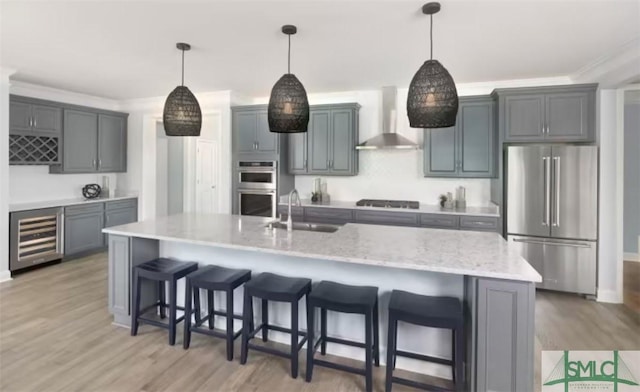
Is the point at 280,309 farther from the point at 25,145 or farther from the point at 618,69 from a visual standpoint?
the point at 25,145

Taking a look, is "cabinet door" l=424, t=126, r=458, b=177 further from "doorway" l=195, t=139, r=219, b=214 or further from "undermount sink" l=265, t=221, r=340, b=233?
"doorway" l=195, t=139, r=219, b=214

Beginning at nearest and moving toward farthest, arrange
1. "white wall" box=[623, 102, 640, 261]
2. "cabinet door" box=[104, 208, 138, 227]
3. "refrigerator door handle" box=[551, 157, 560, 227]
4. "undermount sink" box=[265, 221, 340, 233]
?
"undermount sink" box=[265, 221, 340, 233], "refrigerator door handle" box=[551, 157, 560, 227], "white wall" box=[623, 102, 640, 261], "cabinet door" box=[104, 208, 138, 227]

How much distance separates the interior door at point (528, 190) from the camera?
383 centimetres

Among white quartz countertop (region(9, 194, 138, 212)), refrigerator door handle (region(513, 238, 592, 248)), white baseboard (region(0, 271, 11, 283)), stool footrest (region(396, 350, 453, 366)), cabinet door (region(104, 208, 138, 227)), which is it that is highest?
white quartz countertop (region(9, 194, 138, 212))

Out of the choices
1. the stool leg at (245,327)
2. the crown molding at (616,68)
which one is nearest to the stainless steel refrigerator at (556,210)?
the crown molding at (616,68)

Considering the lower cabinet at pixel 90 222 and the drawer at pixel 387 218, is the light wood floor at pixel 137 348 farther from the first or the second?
the drawer at pixel 387 218

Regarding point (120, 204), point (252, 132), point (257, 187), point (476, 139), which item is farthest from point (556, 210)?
point (120, 204)

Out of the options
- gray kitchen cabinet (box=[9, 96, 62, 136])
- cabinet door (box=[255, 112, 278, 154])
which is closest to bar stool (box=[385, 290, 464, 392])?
cabinet door (box=[255, 112, 278, 154])

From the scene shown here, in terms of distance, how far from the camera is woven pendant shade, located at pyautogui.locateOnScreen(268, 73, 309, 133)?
98.7 inches

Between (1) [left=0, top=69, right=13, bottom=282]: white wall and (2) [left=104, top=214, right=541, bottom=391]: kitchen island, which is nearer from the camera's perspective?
(2) [left=104, top=214, right=541, bottom=391]: kitchen island

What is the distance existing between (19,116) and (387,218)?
5.00m

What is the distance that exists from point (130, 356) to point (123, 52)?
2858mm

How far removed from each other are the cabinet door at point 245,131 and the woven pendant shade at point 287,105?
2.67m

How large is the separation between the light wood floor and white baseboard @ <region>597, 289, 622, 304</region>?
0.36 ft
